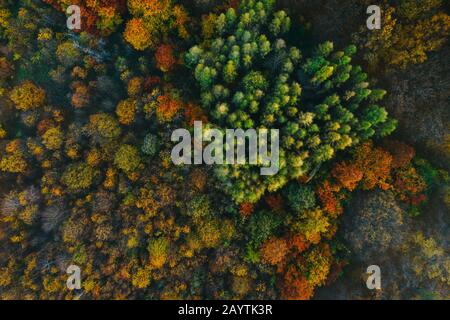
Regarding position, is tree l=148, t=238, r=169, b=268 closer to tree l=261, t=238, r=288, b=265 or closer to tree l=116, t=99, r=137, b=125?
tree l=261, t=238, r=288, b=265

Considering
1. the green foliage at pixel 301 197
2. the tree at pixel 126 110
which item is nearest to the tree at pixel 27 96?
the tree at pixel 126 110

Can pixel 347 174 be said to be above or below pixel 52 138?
below

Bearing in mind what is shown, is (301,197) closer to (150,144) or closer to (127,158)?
(150,144)

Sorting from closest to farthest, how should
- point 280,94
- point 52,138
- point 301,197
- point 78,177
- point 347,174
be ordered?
point 280,94 → point 347,174 → point 301,197 → point 78,177 → point 52,138

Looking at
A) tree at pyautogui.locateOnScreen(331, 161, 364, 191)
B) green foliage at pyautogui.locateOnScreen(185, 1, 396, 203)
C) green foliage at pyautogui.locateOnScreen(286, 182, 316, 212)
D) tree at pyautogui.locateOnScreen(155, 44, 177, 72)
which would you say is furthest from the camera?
tree at pyautogui.locateOnScreen(155, 44, 177, 72)

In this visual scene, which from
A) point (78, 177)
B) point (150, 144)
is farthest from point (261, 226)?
point (78, 177)

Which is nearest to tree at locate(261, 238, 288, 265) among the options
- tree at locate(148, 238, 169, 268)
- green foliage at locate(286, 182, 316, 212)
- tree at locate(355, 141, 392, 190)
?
green foliage at locate(286, 182, 316, 212)

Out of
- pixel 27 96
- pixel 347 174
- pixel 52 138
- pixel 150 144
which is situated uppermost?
pixel 27 96

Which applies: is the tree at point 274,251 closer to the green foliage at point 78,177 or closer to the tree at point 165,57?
the green foliage at point 78,177

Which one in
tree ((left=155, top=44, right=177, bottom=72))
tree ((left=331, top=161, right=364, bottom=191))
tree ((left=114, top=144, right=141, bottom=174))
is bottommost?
tree ((left=331, top=161, right=364, bottom=191))

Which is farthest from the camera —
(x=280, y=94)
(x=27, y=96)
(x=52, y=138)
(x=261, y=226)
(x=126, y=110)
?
(x=27, y=96)
